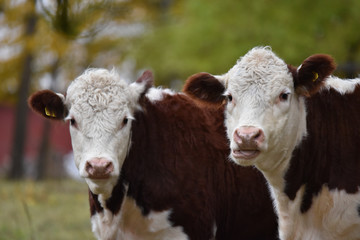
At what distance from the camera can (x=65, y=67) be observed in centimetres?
2352

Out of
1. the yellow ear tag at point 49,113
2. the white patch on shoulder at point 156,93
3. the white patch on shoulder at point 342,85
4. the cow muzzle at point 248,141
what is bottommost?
the yellow ear tag at point 49,113

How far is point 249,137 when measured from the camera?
201 inches

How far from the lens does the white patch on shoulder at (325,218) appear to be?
17.5 ft

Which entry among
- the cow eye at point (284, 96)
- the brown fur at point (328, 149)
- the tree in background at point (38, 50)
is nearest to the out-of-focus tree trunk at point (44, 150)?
the tree in background at point (38, 50)

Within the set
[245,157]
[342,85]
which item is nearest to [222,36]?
[342,85]

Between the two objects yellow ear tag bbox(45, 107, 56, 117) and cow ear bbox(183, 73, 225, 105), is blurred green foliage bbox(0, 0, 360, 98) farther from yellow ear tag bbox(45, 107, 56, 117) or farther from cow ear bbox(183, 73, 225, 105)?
cow ear bbox(183, 73, 225, 105)

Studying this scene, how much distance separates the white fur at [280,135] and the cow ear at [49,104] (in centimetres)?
173

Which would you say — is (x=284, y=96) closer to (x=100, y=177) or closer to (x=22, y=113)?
(x=100, y=177)

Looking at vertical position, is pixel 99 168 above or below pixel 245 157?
below

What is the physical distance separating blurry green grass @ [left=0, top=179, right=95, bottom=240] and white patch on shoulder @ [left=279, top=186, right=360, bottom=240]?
302 cm

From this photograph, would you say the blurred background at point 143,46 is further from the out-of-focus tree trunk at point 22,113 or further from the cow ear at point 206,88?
the cow ear at point 206,88

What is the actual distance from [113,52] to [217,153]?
1832cm

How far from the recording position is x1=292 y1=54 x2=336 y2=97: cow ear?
5527 millimetres

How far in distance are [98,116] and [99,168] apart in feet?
1.99
